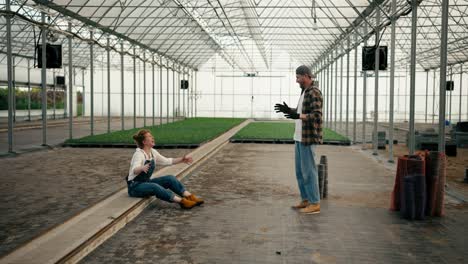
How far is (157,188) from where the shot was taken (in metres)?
6.71

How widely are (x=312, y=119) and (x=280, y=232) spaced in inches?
64.9

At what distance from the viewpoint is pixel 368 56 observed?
15562mm

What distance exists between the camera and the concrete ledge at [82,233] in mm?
4410

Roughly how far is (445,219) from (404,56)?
1540 inches

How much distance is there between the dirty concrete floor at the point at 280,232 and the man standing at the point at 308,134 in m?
0.32

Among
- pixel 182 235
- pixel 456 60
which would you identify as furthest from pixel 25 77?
pixel 182 235

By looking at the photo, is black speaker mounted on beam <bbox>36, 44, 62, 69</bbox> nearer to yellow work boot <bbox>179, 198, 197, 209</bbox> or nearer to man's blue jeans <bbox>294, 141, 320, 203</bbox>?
yellow work boot <bbox>179, 198, 197, 209</bbox>

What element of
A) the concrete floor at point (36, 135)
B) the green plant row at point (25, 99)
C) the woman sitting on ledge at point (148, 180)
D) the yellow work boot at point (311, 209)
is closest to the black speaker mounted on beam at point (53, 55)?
the concrete floor at point (36, 135)

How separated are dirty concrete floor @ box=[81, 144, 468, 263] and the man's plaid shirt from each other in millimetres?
1035

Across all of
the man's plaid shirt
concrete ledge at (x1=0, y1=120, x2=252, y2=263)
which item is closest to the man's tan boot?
the man's plaid shirt

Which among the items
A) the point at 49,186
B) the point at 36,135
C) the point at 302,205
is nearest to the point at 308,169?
the point at 302,205

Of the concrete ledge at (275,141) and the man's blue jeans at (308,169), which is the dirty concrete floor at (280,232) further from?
the concrete ledge at (275,141)

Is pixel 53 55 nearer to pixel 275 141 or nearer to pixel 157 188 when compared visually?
pixel 275 141

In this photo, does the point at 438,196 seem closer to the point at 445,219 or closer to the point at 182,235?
the point at 445,219
